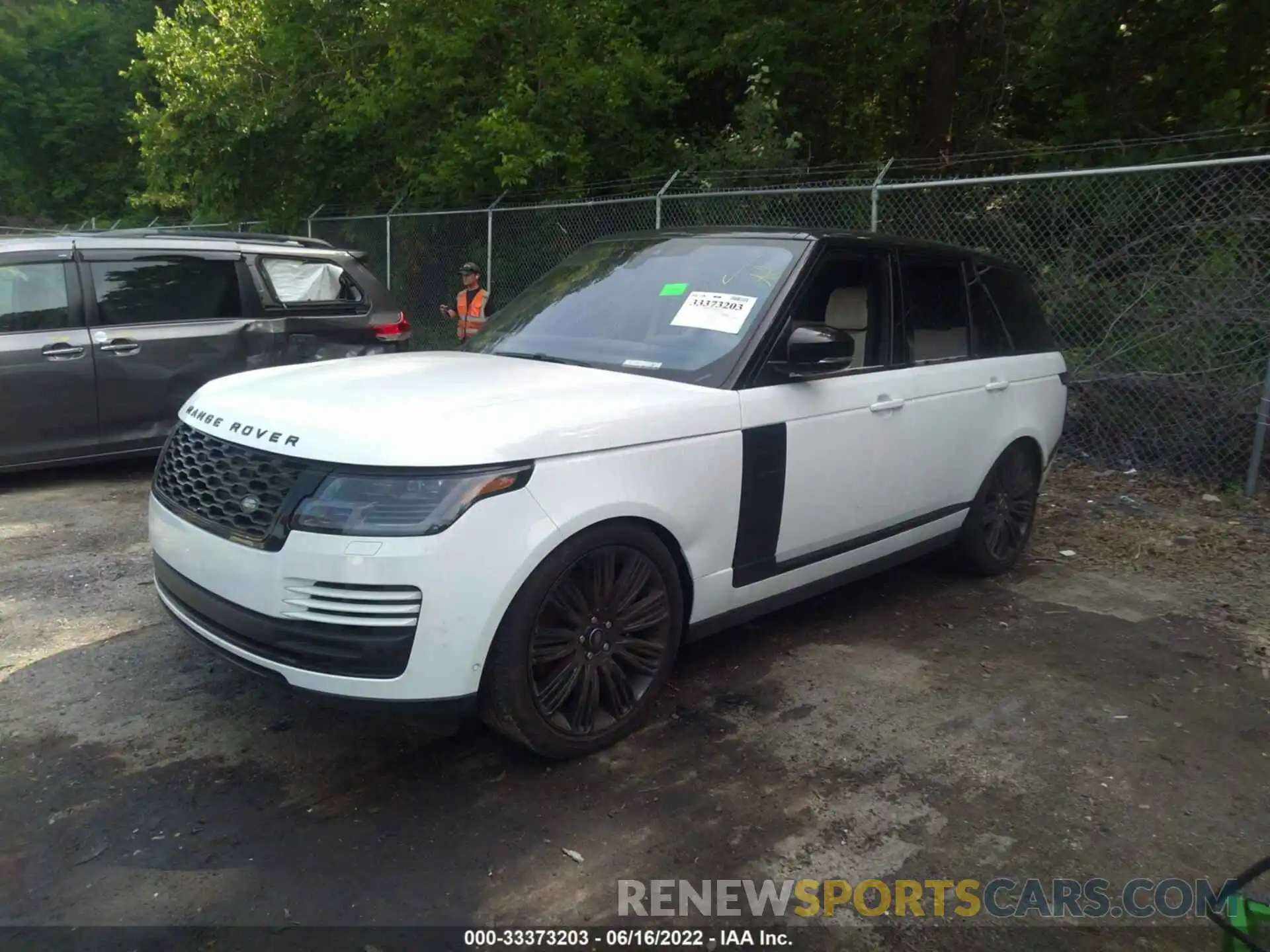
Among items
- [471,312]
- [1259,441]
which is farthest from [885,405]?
[471,312]

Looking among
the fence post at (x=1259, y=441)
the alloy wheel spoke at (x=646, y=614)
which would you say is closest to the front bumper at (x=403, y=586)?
the alloy wheel spoke at (x=646, y=614)

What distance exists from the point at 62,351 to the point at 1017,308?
5835mm

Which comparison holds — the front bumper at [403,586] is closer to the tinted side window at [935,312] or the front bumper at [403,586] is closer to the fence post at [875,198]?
the tinted side window at [935,312]

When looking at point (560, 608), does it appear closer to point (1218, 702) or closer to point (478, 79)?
point (1218, 702)

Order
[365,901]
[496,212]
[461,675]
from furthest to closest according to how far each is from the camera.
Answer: [496,212]
[461,675]
[365,901]

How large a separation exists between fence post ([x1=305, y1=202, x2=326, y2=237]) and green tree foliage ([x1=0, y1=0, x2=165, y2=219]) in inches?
522

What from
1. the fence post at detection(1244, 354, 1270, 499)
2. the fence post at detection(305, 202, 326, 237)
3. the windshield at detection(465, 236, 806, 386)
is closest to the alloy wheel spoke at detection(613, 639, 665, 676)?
the windshield at detection(465, 236, 806, 386)

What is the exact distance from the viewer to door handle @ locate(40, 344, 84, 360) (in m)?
6.42

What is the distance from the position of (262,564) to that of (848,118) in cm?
1277

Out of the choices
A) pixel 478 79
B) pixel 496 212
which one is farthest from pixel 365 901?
pixel 478 79

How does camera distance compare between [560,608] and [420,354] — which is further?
[420,354]

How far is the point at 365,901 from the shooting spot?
2650 millimetres

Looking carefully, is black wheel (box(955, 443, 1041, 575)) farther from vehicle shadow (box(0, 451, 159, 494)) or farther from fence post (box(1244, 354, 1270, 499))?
vehicle shadow (box(0, 451, 159, 494))

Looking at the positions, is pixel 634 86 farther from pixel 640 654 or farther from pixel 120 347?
pixel 640 654
